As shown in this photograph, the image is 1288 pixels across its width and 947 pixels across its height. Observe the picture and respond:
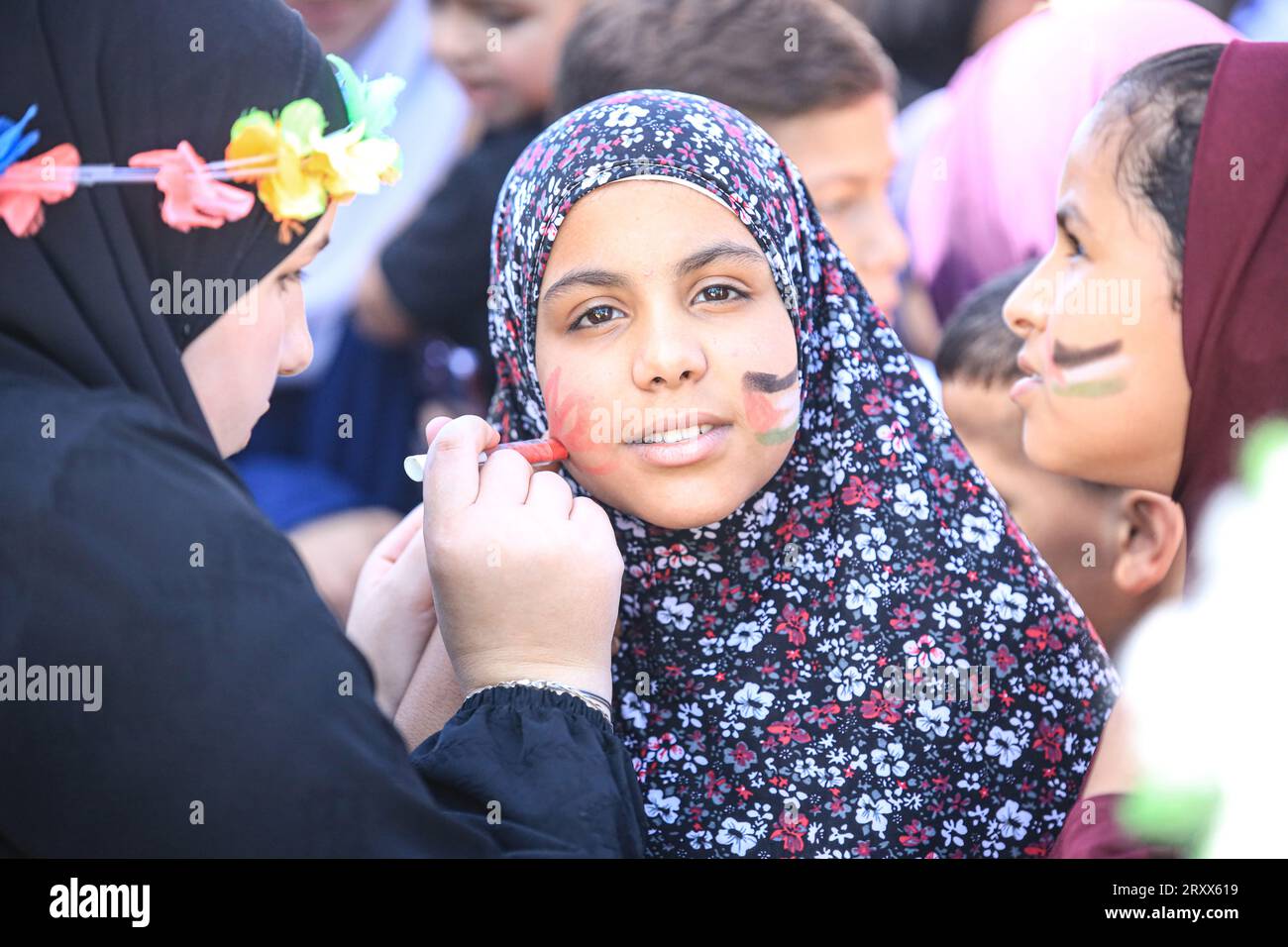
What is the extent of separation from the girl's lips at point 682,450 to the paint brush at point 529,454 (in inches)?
4.0

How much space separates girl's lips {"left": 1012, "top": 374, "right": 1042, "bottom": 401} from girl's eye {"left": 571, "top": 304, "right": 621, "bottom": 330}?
2.09ft

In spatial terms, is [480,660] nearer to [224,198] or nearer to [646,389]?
[646,389]

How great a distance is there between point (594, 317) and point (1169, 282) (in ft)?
2.43

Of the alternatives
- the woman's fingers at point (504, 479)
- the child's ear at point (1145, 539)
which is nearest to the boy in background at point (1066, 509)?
the child's ear at point (1145, 539)

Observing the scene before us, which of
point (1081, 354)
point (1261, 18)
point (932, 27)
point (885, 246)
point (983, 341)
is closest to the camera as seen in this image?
point (1081, 354)

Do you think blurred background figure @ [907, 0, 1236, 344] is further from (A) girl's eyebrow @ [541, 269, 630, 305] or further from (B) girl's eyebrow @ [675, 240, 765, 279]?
(A) girl's eyebrow @ [541, 269, 630, 305]

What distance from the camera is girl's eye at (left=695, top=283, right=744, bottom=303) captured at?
1661mm

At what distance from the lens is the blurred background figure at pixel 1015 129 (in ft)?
7.52

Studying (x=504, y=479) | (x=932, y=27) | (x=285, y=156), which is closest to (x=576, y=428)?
(x=504, y=479)

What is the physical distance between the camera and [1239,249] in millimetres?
1719

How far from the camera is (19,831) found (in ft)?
4.35

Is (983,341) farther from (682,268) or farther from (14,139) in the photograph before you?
(14,139)
